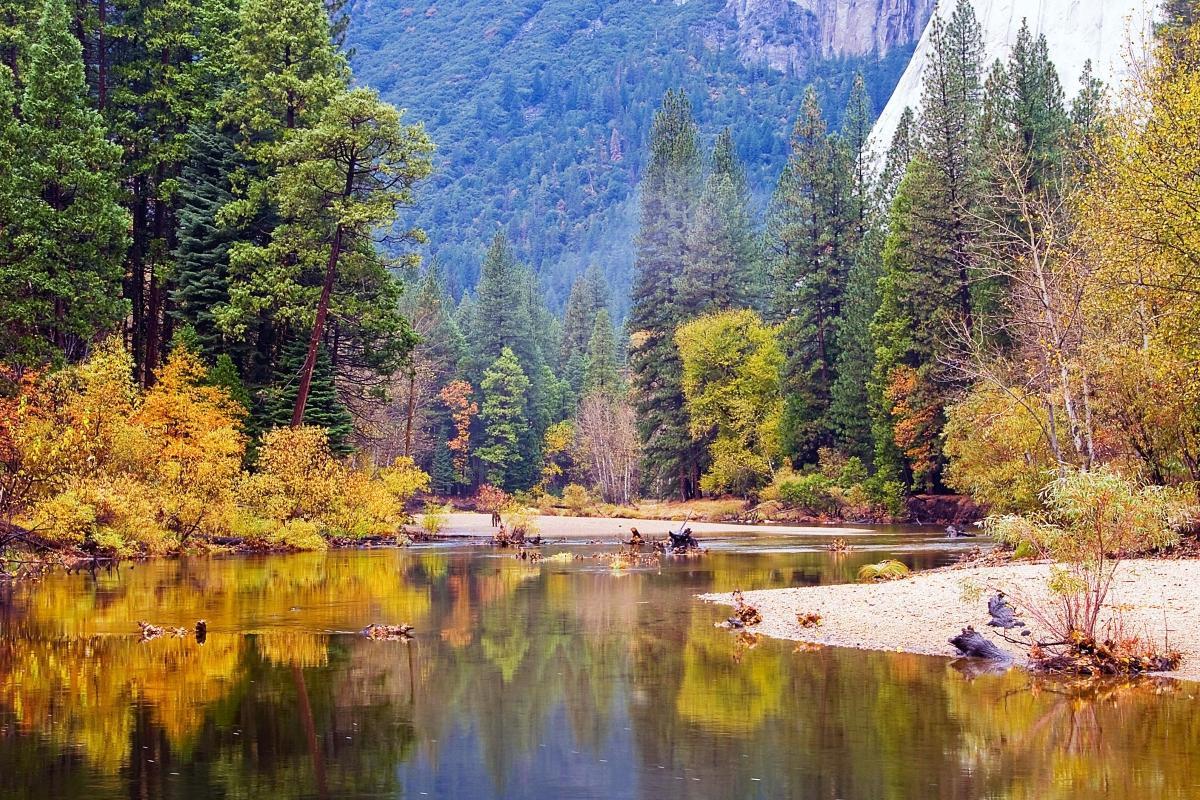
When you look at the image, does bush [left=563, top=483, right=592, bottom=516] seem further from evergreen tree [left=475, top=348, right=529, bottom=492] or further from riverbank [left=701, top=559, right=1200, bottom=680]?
riverbank [left=701, top=559, right=1200, bottom=680]

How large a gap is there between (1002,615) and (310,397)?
34381 millimetres

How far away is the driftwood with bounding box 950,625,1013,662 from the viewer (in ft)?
55.2

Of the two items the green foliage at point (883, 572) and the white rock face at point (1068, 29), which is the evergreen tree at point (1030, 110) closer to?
the white rock face at point (1068, 29)

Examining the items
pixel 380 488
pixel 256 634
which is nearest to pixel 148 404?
pixel 380 488

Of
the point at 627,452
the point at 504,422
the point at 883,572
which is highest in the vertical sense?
the point at 504,422

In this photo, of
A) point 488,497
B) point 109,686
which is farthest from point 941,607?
point 488,497

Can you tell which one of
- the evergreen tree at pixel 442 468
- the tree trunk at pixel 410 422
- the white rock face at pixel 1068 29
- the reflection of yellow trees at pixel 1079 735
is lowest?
the reflection of yellow trees at pixel 1079 735

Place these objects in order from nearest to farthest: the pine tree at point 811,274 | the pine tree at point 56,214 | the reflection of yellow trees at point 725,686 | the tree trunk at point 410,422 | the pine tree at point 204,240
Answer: the reflection of yellow trees at point 725,686
the pine tree at point 56,214
the pine tree at point 204,240
the pine tree at point 811,274
the tree trunk at point 410,422

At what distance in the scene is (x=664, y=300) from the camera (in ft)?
281

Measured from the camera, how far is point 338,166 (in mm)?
46000

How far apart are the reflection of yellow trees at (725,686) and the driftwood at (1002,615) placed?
11.0 ft

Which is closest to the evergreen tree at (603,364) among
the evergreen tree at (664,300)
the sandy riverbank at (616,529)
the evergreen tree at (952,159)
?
the evergreen tree at (664,300)

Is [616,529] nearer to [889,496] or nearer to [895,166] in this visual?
[889,496]

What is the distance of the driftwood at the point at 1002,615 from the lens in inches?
701
